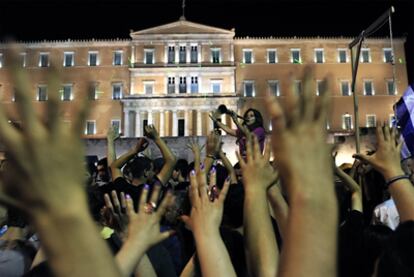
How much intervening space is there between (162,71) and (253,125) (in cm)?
3725

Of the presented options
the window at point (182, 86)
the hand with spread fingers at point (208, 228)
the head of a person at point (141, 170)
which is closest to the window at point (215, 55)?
the window at point (182, 86)

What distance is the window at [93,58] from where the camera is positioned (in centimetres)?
4191

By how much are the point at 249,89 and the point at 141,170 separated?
38393mm

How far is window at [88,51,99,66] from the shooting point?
4191cm

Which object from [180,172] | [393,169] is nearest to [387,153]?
[393,169]

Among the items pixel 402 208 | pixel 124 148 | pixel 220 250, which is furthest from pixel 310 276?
pixel 124 148

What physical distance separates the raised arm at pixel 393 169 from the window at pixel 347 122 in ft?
127

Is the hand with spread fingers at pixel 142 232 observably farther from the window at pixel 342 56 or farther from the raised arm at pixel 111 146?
the window at pixel 342 56

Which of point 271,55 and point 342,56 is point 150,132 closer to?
point 271,55

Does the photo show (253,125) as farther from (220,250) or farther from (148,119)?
(148,119)

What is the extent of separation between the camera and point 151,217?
1.71m

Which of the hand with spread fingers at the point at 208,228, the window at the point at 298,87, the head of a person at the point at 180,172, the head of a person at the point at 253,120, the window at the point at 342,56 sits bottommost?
the hand with spread fingers at the point at 208,228

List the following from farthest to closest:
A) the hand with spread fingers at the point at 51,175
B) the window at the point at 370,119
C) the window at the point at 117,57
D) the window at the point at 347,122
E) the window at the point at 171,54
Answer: the window at the point at 171,54 < the window at the point at 117,57 < the window at the point at 370,119 < the window at the point at 347,122 < the hand with spread fingers at the point at 51,175

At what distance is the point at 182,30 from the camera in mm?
42312
